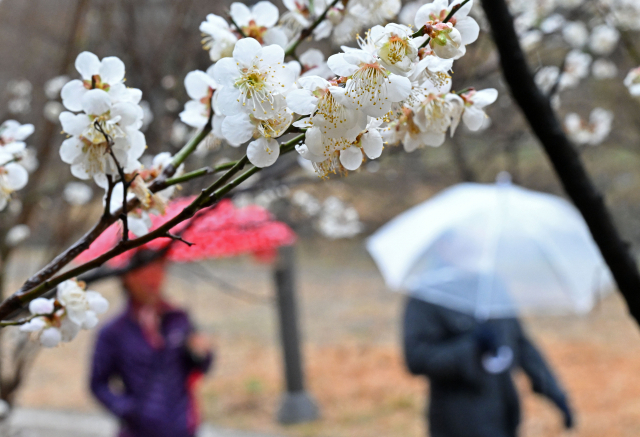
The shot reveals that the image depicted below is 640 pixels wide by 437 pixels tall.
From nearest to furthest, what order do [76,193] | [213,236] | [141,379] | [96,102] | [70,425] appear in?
[96,102] → [213,236] → [141,379] → [76,193] → [70,425]

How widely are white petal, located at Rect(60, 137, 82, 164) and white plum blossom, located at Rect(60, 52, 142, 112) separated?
0.04m

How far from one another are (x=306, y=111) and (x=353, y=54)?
0.07 m

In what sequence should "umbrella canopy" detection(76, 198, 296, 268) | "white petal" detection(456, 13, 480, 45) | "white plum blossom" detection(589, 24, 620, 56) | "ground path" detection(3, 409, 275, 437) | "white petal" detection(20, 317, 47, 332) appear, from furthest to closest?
"ground path" detection(3, 409, 275, 437), "white plum blossom" detection(589, 24, 620, 56), "umbrella canopy" detection(76, 198, 296, 268), "white petal" detection(20, 317, 47, 332), "white petal" detection(456, 13, 480, 45)

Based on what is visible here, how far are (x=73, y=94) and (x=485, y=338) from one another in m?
2.89

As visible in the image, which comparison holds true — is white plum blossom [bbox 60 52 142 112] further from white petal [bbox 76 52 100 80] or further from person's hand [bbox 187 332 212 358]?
person's hand [bbox 187 332 212 358]

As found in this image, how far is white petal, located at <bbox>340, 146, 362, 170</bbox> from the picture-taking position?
2.16ft

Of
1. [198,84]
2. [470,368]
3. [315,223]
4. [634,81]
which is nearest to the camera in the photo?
[198,84]

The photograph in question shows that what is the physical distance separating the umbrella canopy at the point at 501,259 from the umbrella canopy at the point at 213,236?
0.97m

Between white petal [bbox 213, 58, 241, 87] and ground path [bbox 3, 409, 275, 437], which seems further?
ground path [bbox 3, 409, 275, 437]

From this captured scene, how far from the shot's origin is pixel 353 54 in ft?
1.96

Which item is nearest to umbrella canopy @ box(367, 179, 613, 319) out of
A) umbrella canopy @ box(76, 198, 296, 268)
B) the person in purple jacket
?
umbrella canopy @ box(76, 198, 296, 268)

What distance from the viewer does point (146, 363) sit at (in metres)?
3.25

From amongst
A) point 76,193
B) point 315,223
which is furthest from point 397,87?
point 315,223

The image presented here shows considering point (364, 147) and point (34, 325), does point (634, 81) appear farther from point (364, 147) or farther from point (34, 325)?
point (34, 325)
